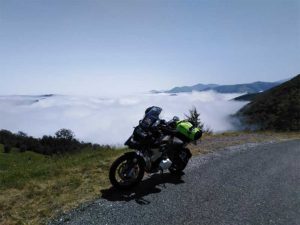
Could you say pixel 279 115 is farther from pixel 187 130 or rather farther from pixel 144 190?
pixel 144 190

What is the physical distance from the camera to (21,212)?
800cm

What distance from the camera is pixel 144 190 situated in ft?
31.7

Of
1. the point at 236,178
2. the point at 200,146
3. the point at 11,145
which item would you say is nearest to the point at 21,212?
the point at 236,178

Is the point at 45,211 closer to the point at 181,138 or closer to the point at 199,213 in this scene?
the point at 199,213

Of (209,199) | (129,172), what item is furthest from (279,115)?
(129,172)

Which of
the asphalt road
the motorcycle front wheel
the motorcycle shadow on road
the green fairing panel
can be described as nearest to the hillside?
the asphalt road

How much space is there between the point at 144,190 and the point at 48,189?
8.95 ft

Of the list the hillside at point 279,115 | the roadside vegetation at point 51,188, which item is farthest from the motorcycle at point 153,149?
the hillside at point 279,115

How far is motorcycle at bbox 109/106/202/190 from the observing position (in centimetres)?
952

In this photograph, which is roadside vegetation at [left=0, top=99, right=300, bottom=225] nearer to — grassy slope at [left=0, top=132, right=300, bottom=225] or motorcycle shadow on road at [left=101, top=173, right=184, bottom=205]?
grassy slope at [left=0, top=132, right=300, bottom=225]

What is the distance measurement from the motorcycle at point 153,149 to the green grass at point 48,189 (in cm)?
97

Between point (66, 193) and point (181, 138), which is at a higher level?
point (181, 138)

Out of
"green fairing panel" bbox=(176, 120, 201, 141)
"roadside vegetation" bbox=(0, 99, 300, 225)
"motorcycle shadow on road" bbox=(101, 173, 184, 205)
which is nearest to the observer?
"roadside vegetation" bbox=(0, 99, 300, 225)

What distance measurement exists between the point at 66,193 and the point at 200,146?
915cm
